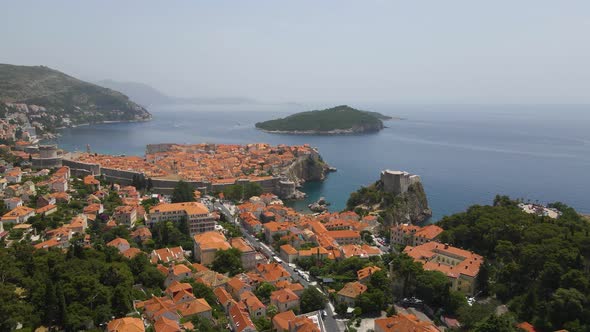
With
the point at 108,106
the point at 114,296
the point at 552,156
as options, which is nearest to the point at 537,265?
the point at 114,296

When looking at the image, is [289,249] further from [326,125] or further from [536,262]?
[326,125]

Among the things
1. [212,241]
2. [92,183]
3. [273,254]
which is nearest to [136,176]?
[92,183]

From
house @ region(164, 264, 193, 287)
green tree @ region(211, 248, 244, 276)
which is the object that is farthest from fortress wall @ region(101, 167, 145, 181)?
house @ region(164, 264, 193, 287)

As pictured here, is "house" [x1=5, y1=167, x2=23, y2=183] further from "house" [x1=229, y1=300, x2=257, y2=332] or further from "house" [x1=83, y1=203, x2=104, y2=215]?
"house" [x1=229, y1=300, x2=257, y2=332]

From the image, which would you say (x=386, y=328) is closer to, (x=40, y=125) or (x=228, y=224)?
(x=228, y=224)

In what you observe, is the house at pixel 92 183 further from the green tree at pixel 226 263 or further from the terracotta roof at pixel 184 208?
the green tree at pixel 226 263

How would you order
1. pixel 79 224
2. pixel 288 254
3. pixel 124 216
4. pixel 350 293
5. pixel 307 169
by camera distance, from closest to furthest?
pixel 350 293 → pixel 288 254 → pixel 79 224 → pixel 124 216 → pixel 307 169
